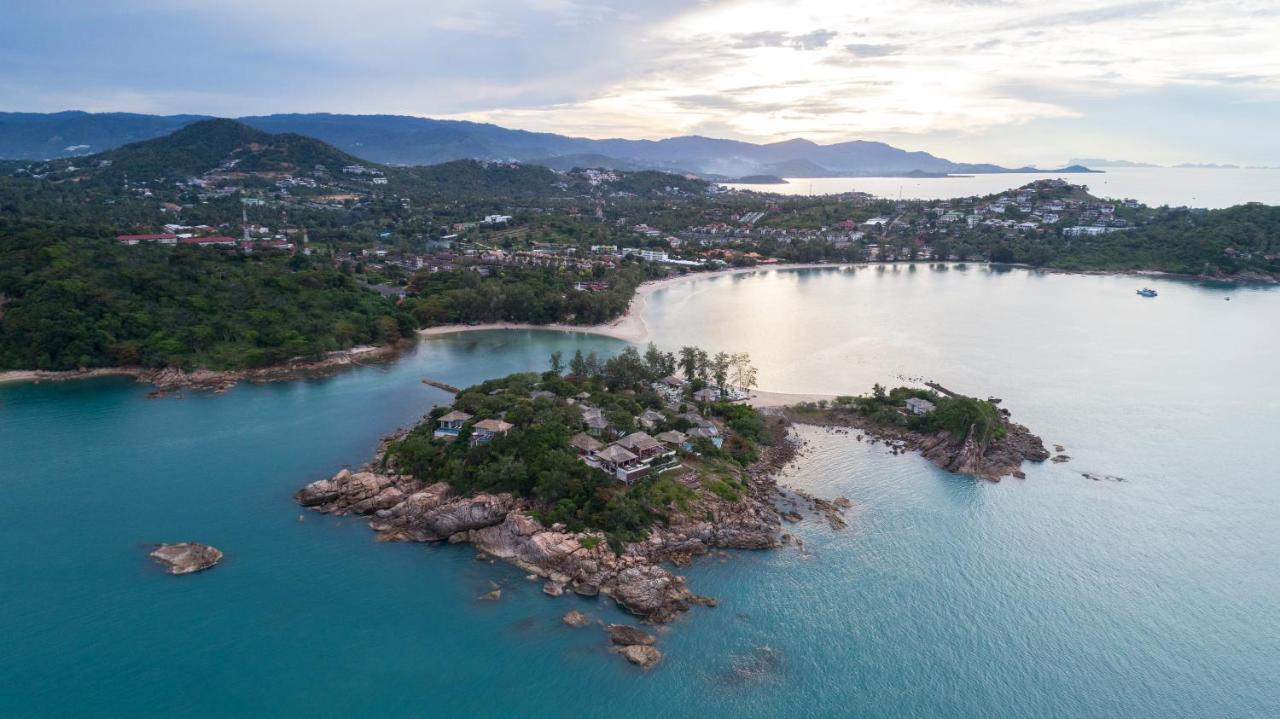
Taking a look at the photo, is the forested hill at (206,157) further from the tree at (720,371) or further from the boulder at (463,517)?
the boulder at (463,517)

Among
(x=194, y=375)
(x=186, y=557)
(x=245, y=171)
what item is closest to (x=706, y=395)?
(x=186, y=557)

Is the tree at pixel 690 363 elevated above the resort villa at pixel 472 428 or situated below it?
above

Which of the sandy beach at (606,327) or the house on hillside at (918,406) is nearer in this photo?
the house on hillside at (918,406)

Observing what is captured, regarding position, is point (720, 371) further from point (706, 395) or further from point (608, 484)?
point (608, 484)

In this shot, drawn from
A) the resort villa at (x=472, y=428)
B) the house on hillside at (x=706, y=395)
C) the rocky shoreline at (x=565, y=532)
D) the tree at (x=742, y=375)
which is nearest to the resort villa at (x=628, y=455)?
the rocky shoreline at (x=565, y=532)

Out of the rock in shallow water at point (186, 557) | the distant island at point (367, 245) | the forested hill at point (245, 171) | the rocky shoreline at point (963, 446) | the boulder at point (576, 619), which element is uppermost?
the forested hill at point (245, 171)

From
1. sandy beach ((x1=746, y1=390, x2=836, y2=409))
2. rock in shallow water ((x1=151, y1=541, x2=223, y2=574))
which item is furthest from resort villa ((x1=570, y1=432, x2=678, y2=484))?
rock in shallow water ((x1=151, y1=541, x2=223, y2=574))

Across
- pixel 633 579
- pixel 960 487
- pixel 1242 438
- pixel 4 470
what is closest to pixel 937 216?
pixel 1242 438
